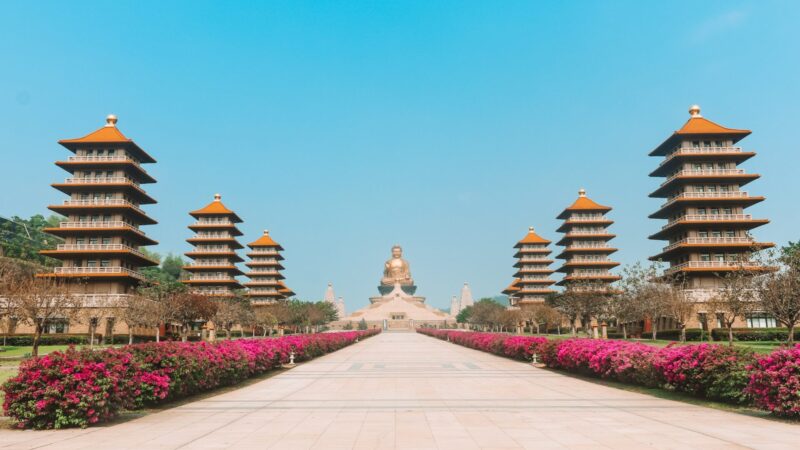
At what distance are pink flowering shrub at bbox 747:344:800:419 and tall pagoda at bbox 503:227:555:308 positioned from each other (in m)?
93.2

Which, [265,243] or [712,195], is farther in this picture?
[265,243]

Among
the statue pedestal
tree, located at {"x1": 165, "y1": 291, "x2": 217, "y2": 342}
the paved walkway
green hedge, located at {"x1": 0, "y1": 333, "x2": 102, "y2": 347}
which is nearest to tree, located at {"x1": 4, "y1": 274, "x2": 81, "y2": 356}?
green hedge, located at {"x1": 0, "y1": 333, "x2": 102, "y2": 347}

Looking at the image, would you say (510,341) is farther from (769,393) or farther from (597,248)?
(597,248)

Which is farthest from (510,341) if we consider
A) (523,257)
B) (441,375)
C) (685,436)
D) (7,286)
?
(523,257)

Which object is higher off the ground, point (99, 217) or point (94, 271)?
point (99, 217)

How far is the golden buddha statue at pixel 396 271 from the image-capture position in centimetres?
15912

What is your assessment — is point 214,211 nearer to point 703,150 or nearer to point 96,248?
point 96,248

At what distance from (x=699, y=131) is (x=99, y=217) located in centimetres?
6313

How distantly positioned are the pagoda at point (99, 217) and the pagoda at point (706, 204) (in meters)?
56.4

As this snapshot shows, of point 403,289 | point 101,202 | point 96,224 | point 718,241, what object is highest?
point 101,202

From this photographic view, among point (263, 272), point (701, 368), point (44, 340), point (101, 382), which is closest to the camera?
point (101, 382)

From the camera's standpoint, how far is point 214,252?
276 feet

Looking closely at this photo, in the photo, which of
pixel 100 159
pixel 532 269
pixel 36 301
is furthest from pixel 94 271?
pixel 532 269

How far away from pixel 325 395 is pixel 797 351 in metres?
12.0
